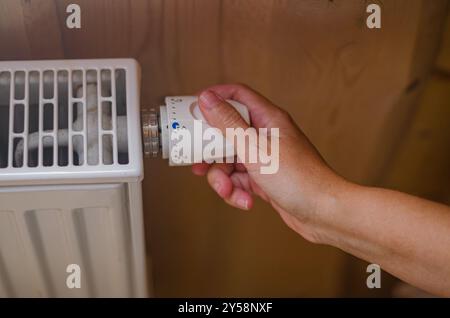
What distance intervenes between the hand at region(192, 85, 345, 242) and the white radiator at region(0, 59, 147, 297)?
0.08 meters

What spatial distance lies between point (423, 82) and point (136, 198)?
381mm

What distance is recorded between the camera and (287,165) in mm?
554

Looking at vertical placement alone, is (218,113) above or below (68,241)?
above

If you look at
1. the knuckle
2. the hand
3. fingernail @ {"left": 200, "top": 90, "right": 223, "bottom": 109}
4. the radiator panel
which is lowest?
the radiator panel

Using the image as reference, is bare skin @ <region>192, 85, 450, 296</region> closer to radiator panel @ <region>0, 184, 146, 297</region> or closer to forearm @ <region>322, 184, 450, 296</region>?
forearm @ <region>322, 184, 450, 296</region>

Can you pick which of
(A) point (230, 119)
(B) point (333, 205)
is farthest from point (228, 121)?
(B) point (333, 205)

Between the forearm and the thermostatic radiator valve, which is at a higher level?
the thermostatic radiator valve

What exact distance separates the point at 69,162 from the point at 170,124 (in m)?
0.10

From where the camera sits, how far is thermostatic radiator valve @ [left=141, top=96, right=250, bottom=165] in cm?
53

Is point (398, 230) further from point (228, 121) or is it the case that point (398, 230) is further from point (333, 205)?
point (228, 121)

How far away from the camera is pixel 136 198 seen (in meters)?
0.56

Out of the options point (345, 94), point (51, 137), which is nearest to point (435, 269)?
point (345, 94)

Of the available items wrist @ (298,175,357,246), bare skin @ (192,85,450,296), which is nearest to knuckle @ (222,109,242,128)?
bare skin @ (192,85,450,296)
